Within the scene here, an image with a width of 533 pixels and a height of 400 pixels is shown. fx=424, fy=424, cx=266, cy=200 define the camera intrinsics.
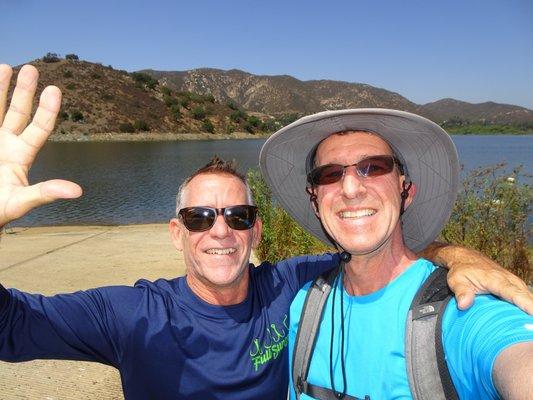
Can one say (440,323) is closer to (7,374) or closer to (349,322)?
(349,322)

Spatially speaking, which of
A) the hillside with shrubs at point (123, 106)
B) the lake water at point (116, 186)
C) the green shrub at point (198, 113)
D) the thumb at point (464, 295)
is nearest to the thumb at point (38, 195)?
the thumb at point (464, 295)

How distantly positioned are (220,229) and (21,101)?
123cm

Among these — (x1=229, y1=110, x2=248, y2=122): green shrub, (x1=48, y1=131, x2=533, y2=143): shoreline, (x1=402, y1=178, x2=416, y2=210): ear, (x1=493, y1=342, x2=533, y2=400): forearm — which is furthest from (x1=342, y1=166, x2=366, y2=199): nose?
(x1=229, y1=110, x2=248, y2=122): green shrub

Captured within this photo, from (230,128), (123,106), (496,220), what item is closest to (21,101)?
(496,220)

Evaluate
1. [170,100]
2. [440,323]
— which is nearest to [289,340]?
[440,323]

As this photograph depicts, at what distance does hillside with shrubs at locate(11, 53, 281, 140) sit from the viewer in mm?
84875

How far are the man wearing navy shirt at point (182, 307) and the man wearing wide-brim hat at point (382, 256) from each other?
0.74 feet

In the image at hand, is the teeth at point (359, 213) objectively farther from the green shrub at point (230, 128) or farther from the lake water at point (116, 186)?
the green shrub at point (230, 128)

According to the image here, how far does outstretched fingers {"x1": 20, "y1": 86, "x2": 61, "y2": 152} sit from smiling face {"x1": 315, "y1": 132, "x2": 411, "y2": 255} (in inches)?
54.6

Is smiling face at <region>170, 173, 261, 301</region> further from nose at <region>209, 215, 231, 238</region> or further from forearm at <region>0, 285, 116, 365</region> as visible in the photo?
forearm at <region>0, 285, 116, 365</region>

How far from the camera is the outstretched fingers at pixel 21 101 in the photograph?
6.05ft

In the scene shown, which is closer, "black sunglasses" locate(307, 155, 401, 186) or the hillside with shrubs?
"black sunglasses" locate(307, 155, 401, 186)

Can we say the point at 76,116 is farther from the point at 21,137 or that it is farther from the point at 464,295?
the point at 464,295

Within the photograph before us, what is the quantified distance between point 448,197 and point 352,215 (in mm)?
786
